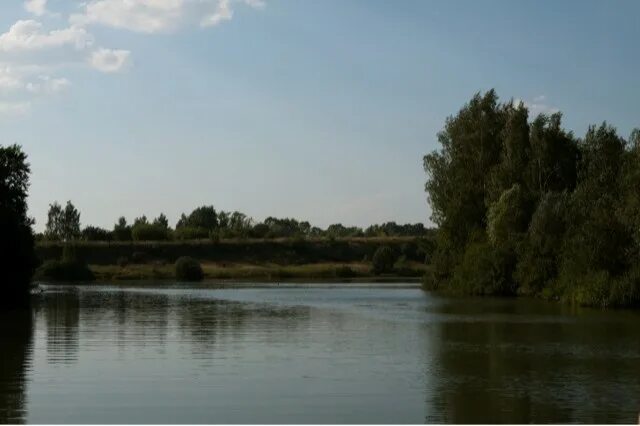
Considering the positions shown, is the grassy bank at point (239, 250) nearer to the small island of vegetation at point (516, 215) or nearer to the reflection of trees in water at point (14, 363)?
the small island of vegetation at point (516, 215)

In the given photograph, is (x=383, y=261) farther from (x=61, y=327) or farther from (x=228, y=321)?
(x=61, y=327)

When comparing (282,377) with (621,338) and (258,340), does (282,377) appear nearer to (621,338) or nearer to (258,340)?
(258,340)

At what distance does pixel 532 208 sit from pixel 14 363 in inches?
1761

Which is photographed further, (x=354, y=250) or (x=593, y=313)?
(x=354, y=250)

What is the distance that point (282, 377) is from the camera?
20.7 m

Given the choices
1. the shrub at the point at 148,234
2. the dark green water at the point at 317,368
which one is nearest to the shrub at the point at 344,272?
the shrub at the point at 148,234

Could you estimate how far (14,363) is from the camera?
2320 centimetres

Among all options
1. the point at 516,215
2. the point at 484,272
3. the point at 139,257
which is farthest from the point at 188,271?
the point at 516,215

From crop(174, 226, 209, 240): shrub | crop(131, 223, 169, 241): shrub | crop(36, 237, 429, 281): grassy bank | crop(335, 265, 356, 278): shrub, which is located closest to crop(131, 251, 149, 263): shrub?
crop(36, 237, 429, 281): grassy bank

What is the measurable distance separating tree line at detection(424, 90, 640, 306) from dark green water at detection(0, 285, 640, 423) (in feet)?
28.7

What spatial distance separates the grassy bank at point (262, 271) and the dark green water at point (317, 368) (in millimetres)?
65199

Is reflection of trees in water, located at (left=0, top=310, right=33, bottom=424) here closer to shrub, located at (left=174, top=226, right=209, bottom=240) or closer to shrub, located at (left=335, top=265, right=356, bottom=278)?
shrub, located at (left=335, top=265, right=356, bottom=278)

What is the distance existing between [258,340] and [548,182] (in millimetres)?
39161

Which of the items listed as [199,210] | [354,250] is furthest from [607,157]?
[199,210]
